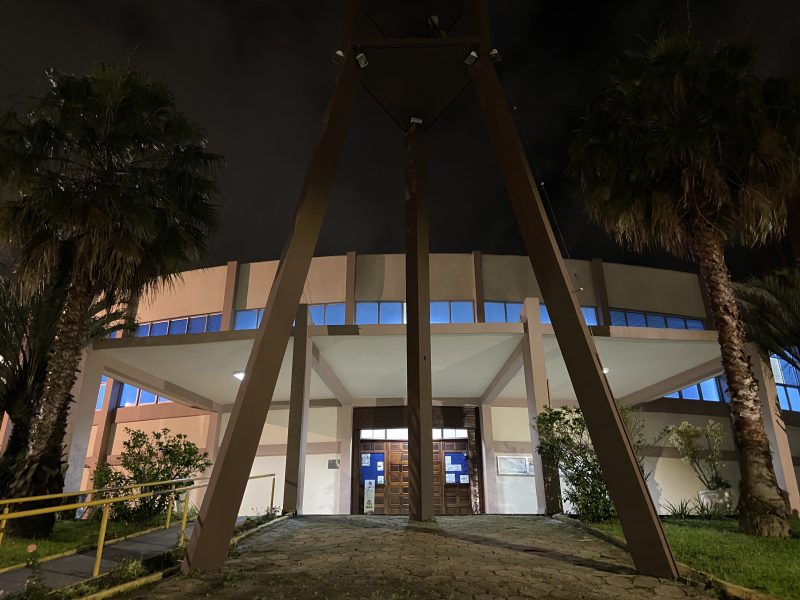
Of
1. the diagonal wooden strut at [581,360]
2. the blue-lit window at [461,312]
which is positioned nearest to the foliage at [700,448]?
the blue-lit window at [461,312]

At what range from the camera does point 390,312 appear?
2019 cm

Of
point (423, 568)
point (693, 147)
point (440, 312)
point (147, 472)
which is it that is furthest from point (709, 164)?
point (147, 472)

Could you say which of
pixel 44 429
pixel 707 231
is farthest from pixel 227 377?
pixel 707 231

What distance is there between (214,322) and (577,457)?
1602 centimetres

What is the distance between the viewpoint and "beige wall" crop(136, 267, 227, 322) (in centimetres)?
2131

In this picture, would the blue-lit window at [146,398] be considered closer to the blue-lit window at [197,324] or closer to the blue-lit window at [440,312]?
the blue-lit window at [197,324]

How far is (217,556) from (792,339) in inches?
531

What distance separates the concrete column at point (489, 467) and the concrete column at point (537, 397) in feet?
20.3

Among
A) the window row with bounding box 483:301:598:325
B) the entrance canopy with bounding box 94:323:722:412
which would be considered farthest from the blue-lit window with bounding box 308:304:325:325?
the window row with bounding box 483:301:598:325

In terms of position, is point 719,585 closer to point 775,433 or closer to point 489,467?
point 775,433

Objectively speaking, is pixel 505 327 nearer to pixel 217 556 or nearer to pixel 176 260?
pixel 176 260

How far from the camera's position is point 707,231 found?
977 cm

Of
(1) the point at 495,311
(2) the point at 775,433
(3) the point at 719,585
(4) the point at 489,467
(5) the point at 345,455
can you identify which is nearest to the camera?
(3) the point at 719,585

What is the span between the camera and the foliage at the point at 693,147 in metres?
9.33
